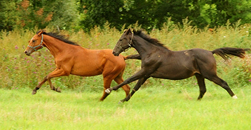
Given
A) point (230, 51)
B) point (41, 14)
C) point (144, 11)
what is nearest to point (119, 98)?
point (230, 51)

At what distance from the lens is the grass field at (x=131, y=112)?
237 inches

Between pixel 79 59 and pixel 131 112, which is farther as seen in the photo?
pixel 79 59

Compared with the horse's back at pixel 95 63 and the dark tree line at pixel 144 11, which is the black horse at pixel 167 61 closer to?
the horse's back at pixel 95 63

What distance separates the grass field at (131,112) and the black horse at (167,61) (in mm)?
649

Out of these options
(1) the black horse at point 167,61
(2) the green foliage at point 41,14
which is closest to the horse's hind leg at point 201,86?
(1) the black horse at point 167,61

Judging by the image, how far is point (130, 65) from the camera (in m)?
11.8

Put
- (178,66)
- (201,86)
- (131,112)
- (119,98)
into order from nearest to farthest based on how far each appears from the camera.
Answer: (131,112)
(178,66)
(201,86)
(119,98)

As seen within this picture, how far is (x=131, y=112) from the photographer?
7.35 m

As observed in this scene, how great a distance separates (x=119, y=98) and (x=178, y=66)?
2.00 m

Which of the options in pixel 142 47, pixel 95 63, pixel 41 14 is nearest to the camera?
pixel 142 47

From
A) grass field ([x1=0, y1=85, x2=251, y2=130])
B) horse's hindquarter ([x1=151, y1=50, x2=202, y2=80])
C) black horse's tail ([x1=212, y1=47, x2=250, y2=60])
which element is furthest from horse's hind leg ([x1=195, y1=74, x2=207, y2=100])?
black horse's tail ([x1=212, y1=47, x2=250, y2=60])

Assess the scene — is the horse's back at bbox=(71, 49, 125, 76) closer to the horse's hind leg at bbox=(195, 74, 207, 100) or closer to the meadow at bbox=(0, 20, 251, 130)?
the meadow at bbox=(0, 20, 251, 130)

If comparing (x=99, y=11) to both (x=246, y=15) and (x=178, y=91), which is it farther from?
(x=178, y=91)

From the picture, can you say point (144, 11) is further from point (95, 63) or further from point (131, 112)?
point (131, 112)
